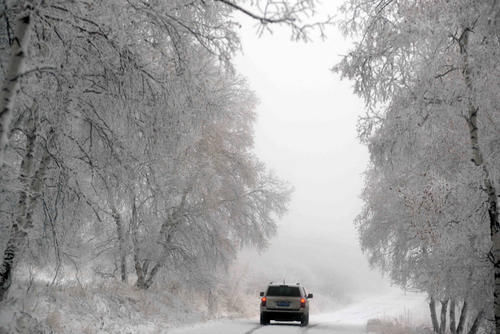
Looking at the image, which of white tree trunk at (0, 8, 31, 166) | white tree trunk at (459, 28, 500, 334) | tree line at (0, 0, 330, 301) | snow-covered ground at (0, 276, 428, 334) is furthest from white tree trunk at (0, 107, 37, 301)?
white tree trunk at (459, 28, 500, 334)

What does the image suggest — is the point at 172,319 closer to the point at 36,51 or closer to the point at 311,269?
the point at 36,51

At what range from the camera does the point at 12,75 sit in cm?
460

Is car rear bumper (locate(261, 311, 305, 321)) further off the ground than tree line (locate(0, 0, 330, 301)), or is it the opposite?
tree line (locate(0, 0, 330, 301))

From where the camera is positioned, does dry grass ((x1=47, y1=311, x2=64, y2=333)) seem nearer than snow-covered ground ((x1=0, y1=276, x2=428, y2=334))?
No

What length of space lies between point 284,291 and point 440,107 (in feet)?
38.1

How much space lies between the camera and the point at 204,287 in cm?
1767

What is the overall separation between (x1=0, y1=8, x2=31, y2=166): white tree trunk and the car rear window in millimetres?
15046

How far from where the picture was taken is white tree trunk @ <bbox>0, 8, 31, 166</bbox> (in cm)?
452

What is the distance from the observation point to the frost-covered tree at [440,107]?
7812 mm

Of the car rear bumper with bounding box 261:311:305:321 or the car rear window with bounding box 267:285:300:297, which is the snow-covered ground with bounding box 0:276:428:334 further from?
the car rear window with bounding box 267:285:300:297

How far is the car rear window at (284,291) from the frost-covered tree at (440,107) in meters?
8.28

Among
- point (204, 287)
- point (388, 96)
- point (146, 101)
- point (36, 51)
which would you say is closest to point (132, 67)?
point (146, 101)

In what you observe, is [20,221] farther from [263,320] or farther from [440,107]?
[263,320]

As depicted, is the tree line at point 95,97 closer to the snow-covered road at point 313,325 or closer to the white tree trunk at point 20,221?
the white tree trunk at point 20,221
